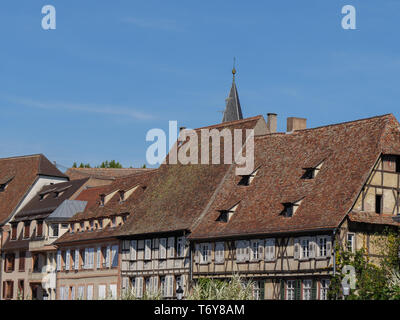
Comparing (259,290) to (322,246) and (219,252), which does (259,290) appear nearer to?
(219,252)

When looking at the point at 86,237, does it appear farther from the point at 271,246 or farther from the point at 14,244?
the point at 271,246

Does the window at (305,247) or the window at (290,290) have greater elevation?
the window at (305,247)

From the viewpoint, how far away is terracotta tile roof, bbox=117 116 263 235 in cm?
5272

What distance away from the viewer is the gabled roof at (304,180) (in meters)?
43.8

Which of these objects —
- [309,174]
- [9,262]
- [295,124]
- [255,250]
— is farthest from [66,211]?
[309,174]

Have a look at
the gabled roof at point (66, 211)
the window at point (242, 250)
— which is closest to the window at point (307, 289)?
the window at point (242, 250)

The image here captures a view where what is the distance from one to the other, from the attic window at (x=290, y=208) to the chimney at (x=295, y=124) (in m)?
9.50

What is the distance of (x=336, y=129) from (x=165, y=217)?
481 inches

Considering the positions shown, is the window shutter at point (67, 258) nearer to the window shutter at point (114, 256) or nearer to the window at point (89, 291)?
the window at point (89, 291)

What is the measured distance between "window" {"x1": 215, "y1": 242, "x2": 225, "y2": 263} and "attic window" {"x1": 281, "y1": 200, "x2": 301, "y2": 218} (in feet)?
16.0

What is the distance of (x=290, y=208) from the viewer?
4550 cm

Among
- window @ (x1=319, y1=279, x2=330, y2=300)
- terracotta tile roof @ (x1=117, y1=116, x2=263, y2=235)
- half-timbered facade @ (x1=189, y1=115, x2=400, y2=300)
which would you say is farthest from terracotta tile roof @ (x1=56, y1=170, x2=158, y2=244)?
window @ (x1=319, y1=279, x2=330, y2=300)
